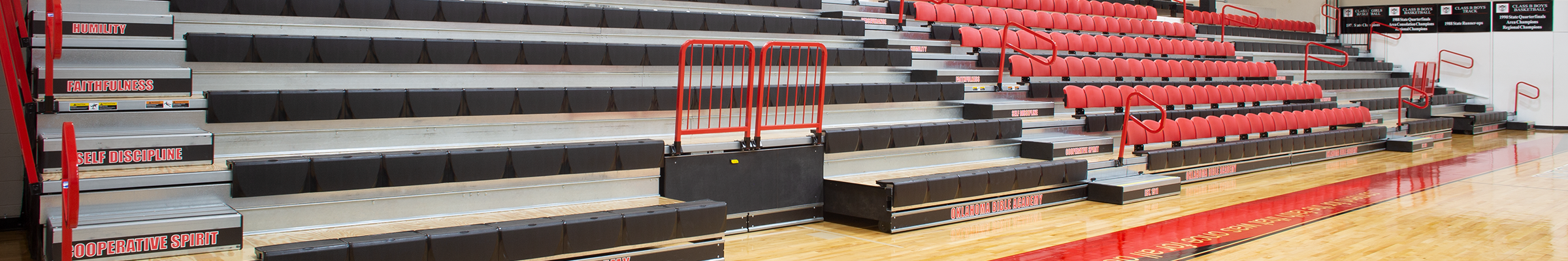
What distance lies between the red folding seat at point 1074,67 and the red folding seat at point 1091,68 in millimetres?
17

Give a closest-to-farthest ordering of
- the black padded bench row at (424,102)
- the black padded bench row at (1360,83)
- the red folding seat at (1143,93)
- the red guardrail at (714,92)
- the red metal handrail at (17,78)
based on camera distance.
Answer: the red metal handrail at (17,78), the black padded bench row at (424,102), the red guardrail at (714,92), the red folding seat at (1143,93), the black padded bench row at (1360,83)

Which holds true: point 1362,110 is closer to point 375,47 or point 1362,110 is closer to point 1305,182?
point 1305,182

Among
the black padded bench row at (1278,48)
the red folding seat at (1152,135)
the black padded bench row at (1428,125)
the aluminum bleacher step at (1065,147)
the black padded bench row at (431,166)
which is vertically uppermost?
the black padded bench row at (1278,48)

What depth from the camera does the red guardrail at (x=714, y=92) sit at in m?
2.91

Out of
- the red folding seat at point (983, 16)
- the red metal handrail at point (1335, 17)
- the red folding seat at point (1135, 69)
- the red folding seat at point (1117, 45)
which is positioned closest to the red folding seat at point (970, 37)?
the red folding seat at point (983, 16)

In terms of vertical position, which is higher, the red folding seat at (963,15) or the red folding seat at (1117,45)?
the red folding seat at (963,15)

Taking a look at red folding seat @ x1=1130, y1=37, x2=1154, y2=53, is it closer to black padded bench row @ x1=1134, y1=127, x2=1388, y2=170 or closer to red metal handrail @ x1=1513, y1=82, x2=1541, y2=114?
black padded bench row @ x1=1134, y1=127, x2=1388, y2=170

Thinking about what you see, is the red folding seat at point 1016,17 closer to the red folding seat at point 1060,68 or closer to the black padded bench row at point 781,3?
the red folding seat at point 1060,68

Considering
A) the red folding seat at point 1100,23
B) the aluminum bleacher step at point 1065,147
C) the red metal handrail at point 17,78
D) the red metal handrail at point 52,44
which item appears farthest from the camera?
the red folding seat at point 1100,23

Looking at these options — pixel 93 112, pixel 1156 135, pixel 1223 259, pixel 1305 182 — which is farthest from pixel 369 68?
pixel 1305 182

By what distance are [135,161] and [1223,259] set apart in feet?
8.35

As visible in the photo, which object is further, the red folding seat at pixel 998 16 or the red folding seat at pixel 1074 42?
the red folding seat at pixel 998 16

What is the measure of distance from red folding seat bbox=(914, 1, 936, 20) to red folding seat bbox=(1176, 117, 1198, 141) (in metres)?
1.36

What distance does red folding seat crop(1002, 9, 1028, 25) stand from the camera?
5992mm
